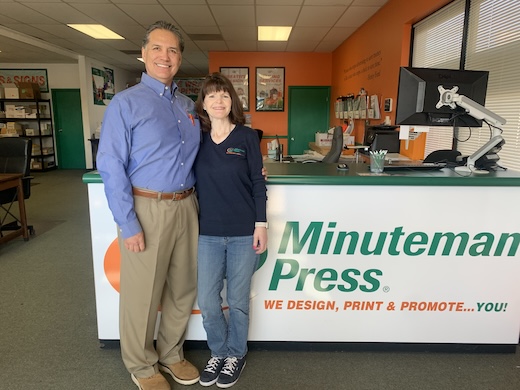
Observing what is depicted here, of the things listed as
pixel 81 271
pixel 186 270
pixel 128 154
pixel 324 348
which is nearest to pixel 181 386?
pixel 186 270

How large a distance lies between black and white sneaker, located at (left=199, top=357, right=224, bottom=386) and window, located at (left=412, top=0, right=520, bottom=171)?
221 centimetres

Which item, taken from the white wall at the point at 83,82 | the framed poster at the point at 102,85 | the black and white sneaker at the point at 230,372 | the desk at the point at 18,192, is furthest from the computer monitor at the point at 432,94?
the framed poster at the point at 102,85

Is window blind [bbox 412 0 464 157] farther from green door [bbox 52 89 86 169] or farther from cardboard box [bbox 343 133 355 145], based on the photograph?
green door [bbox 52 89 86 169]

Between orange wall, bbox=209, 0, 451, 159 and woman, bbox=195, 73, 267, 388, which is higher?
orange wall, bbox=209, 0, 451, 159

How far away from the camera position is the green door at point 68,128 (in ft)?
31.7

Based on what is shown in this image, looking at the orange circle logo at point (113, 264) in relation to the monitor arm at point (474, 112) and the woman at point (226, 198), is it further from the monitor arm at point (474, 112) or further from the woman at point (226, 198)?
the monitor arm at point (474, 112)

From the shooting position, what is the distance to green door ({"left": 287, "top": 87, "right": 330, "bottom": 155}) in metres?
8.21

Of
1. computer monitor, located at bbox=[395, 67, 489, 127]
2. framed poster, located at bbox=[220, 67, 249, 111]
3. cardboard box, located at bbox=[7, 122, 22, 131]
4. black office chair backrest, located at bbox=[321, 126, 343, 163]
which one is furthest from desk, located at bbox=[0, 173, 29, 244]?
cardboard box, located at bbox=[7, 122, 22, 131]

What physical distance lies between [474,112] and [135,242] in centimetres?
184

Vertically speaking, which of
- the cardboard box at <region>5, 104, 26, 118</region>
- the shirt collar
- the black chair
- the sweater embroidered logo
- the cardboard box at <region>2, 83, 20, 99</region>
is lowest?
the black chair

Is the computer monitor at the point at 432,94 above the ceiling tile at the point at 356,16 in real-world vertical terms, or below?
below

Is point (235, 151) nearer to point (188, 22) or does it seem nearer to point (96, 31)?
point (188, 22)

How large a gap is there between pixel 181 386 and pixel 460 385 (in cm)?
135

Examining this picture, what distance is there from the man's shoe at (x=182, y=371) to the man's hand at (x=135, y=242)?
690mm
